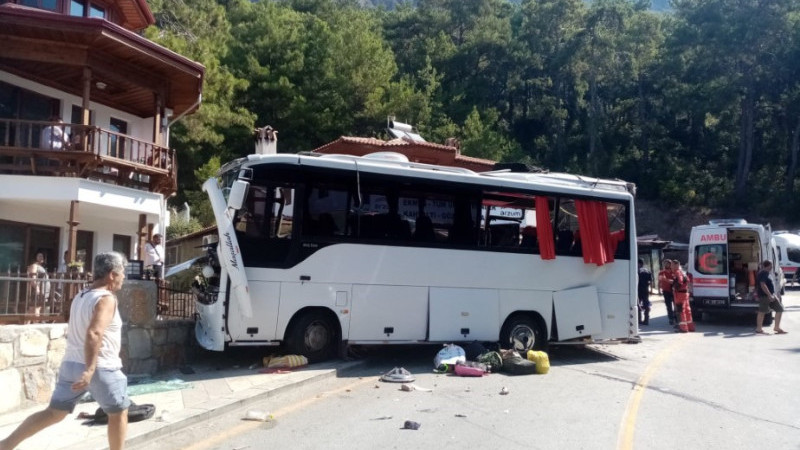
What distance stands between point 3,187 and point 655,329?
57.2ft

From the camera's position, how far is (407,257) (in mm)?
12008

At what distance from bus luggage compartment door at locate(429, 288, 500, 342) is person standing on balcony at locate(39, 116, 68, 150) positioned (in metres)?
10.7

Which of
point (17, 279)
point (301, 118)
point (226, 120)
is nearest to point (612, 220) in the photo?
point (17, 279)

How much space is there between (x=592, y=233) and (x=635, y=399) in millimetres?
4187

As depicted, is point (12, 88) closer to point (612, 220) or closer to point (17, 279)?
point (17, 279)

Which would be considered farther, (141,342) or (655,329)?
(655,329)

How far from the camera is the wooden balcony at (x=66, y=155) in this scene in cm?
1667

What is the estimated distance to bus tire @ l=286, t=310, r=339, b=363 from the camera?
1136cm

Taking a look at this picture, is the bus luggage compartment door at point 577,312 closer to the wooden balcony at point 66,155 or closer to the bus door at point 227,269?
the bus door at point 227,269

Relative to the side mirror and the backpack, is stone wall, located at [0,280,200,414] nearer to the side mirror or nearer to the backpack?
the backpack

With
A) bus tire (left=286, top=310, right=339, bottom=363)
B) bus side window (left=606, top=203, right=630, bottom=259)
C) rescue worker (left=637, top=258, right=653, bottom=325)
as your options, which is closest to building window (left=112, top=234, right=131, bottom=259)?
bus tire (left=286, top=310, right=339, bottom=363)

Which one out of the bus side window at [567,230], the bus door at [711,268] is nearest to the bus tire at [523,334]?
the bus side window at [567,230]

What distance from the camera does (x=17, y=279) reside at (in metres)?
9.41

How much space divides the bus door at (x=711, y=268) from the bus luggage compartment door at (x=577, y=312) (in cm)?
839
